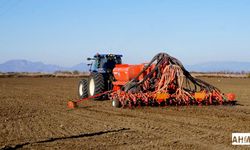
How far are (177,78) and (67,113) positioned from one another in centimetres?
434

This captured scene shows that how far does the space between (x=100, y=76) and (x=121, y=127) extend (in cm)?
758

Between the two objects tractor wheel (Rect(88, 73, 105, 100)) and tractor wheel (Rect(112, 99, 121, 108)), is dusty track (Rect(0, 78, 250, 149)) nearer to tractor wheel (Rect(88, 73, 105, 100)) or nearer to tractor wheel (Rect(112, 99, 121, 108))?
tractor wheel (Rect(112, 99, 121, 108))

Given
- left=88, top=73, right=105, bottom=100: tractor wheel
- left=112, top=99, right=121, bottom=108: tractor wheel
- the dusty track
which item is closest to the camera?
the dusty track

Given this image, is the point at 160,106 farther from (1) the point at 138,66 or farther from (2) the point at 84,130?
(2) the point at 84,130

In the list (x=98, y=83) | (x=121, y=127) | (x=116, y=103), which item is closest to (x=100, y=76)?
(x=98, y=83)

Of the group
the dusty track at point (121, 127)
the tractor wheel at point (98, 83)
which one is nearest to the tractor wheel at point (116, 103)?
the dusty track at point (121, 127)

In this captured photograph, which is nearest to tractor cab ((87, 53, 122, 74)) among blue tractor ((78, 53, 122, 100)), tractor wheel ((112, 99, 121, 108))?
blue tractor ((78, 53, 122, 100))

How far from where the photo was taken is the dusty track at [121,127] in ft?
29.4

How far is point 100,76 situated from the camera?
18.5 metres

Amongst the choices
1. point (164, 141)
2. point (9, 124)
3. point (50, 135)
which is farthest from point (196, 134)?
point (9, 124)

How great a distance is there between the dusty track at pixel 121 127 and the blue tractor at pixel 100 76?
8.64ft

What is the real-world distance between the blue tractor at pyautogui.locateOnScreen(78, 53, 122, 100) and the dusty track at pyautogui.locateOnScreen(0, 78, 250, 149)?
2635mm

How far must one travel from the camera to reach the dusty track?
352 inches

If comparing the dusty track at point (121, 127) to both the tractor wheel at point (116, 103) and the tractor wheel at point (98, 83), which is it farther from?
the tractor wheel at point (98, 83)
